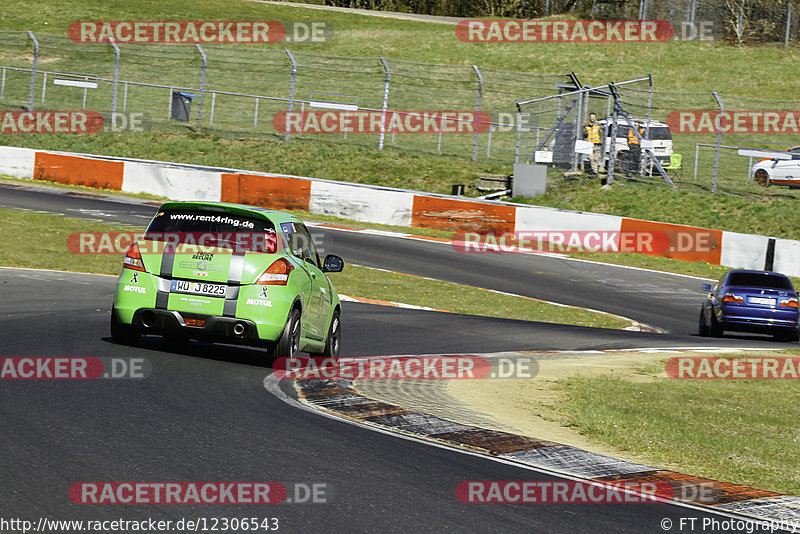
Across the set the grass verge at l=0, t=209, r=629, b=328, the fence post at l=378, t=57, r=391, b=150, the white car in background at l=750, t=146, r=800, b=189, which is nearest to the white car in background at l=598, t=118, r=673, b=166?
the white car in background at l=750, t=146, r=800, b=189

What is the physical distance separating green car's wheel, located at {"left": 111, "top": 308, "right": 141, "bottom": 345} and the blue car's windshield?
38.2ft

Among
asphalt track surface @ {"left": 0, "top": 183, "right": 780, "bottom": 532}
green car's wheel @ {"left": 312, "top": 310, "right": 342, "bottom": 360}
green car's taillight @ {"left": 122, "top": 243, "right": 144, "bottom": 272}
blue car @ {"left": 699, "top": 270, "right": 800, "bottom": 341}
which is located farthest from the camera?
blue car @ {"left": 699, "top": 270, "right": 800, "bottom": 341}

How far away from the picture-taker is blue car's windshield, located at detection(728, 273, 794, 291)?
60.6ft

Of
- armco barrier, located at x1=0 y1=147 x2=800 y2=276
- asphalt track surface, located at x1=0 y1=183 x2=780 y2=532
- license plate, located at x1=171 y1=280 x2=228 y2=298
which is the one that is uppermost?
armco barrier, located at x1=0 y1=147 x2=800 y2=276

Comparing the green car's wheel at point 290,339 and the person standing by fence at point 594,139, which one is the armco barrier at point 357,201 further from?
Answer: the green car's wheel at point 290,339

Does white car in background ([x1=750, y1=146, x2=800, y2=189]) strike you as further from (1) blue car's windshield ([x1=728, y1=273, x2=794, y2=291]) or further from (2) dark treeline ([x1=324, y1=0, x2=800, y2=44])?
(2) dark treeline ([x1=324, y1=0, x2=800, y2=44])

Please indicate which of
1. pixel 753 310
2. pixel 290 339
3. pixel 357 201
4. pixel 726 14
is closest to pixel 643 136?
pixel 357 201

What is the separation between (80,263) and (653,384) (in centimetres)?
1086

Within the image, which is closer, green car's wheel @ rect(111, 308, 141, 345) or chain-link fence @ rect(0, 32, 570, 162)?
green car's wheel @ rect(111, 308, 141, 345)

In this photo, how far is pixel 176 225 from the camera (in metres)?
10.0

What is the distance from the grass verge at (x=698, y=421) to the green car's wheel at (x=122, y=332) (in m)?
4.05

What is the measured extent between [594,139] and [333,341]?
1988 cm

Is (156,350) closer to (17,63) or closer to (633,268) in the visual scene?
(633,268)

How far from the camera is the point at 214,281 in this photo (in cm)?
970
